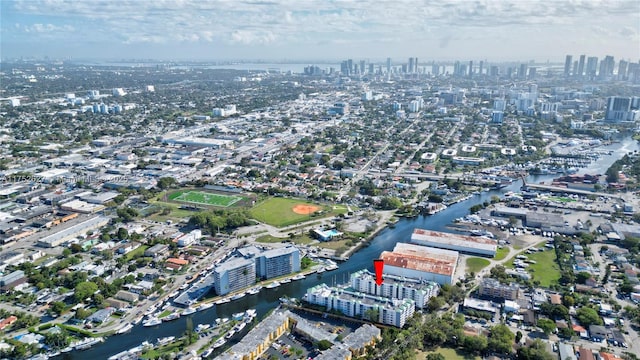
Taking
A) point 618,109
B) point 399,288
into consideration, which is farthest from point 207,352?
point 618,109

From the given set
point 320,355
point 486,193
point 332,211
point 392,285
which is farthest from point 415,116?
point 320,355

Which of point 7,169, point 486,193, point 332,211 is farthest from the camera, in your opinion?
point 7,169

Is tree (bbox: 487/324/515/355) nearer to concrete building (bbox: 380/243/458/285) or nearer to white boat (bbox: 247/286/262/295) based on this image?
concrete building (bbox: 380/243/458/285)

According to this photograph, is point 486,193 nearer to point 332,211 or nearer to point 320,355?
point 332,211

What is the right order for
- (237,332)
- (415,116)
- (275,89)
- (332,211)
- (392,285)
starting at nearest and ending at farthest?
(237,332) < (392,285) < (332,211) < (415,116) < (275,89)

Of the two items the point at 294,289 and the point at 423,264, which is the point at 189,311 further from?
the point at 423,264

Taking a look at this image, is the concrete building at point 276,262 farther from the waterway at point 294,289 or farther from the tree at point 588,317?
the tree at point 588,317
